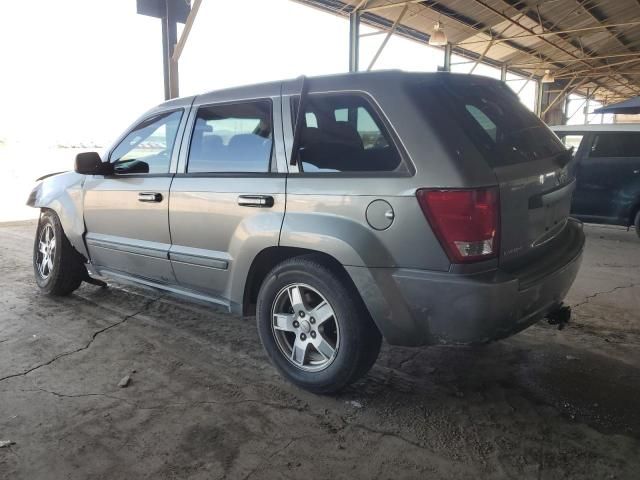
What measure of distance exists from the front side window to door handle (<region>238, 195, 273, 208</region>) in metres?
0.88

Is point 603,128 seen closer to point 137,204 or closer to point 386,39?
point 137,204

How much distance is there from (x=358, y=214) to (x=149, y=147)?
210cm

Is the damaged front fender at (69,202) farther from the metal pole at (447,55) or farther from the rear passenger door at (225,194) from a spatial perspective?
the metal pole at (447,55)

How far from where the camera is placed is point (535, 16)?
52.1ft

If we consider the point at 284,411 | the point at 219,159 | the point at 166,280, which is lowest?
the point at 284,411

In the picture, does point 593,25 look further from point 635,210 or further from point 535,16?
point 635,210

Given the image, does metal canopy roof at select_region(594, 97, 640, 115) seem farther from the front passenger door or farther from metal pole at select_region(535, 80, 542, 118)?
metal pole at select_region(535, 80, 542, 118)

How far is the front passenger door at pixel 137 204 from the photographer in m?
3.58

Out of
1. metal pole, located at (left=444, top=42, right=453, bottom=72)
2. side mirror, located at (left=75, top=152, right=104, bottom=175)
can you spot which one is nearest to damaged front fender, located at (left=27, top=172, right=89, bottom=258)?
side mirror, located at (left=75, top=152, right=104, bottom=175)

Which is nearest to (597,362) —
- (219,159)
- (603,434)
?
(603,434)

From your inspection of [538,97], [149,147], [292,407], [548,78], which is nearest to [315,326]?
[292,407]

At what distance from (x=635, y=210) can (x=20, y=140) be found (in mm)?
20341

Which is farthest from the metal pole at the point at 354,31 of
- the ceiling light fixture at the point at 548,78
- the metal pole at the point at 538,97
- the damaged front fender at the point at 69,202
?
the metal pole at the point at 538,97

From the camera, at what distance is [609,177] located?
6.98 meters
